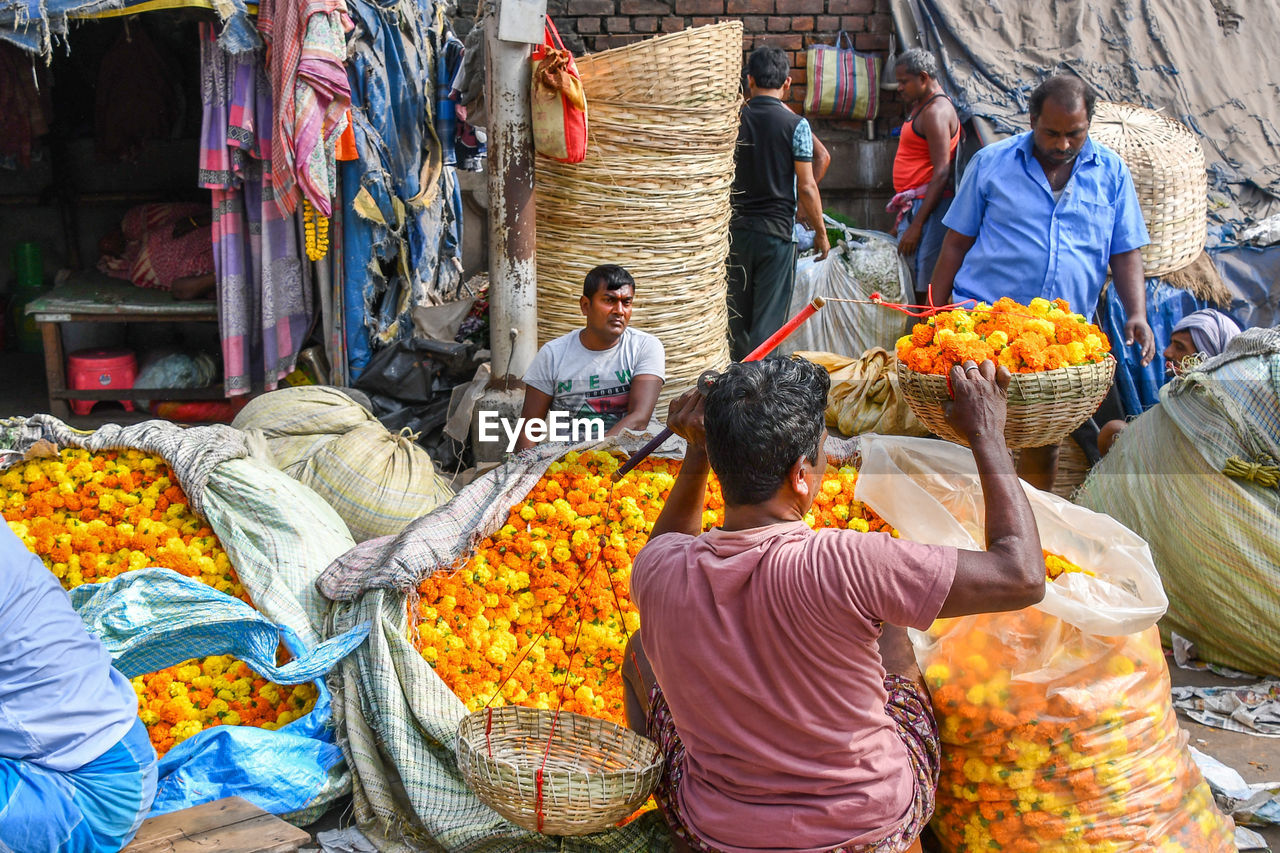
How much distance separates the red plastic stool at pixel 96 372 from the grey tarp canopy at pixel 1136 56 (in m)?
5.13

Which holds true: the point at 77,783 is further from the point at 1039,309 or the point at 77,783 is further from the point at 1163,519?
the point at 1163,519

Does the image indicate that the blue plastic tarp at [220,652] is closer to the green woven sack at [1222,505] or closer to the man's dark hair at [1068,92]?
the green woven sack at [1222,505]

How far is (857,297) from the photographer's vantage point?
21.5 feet

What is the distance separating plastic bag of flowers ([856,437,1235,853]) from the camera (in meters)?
2.45

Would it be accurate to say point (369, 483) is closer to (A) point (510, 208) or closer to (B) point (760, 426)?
(A) point (510, 208)

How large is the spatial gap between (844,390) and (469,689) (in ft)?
7.56

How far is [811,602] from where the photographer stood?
189cm

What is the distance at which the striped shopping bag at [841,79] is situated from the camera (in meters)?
7.40

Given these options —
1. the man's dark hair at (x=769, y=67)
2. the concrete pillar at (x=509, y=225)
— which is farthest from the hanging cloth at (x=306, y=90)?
the man's dark hair at (x=769, y=67)

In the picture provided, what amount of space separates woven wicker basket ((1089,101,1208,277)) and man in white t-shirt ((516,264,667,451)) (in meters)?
2.95

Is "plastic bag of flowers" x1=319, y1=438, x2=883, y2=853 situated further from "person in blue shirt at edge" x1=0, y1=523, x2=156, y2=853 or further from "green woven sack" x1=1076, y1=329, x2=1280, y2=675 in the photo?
"green woven sack" x1=1076, y1=329, x2=1280, y2=675

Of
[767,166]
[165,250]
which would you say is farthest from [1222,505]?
[165,250]

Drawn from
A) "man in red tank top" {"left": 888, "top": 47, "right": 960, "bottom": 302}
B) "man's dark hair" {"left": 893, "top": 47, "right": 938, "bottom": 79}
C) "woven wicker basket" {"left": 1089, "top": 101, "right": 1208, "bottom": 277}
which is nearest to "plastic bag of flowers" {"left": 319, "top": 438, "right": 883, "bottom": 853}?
"man in red tank top" {"left": 888, "top": 47, "right": 960, "bottom": 302}

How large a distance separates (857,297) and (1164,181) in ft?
5.59
